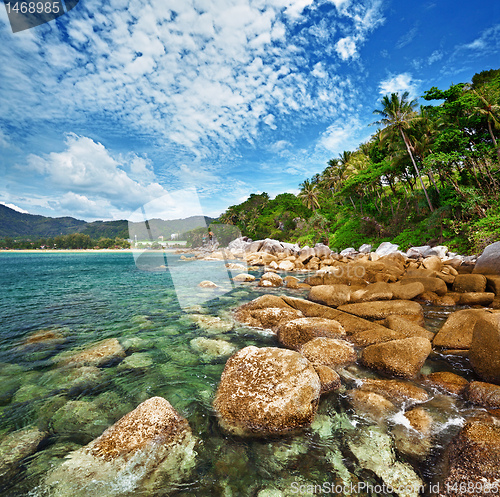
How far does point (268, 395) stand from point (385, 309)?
6747mm

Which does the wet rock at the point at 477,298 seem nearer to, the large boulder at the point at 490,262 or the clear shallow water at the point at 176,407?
the clear shallow water at the point at 176,407

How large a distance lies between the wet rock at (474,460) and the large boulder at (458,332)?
3.49 metres

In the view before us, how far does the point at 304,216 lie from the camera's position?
197ft

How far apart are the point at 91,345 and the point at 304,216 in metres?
56.9

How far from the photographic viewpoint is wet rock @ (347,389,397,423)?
4.14 metres

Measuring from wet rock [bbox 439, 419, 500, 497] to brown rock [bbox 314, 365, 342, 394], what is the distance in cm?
189

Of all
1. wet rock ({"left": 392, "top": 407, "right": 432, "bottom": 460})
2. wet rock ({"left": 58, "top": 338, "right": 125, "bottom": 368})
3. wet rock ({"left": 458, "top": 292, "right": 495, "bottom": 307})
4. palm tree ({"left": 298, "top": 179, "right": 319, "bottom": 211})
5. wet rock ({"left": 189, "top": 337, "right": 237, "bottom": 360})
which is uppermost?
palm tree ({"left": 298, "top": 179, "right": 319, "bottom": 211})

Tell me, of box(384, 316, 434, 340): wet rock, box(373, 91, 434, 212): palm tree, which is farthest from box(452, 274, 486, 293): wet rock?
box(373, 91, 434, 212): palm tree

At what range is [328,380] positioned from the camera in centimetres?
492

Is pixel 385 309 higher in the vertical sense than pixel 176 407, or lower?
lower

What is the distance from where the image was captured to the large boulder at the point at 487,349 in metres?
4.76

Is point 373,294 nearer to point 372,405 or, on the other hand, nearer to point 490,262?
point 372,405

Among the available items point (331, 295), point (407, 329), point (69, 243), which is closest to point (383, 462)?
point (407, 329)

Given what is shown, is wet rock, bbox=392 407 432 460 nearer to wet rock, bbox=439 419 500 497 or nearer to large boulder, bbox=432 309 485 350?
wet rock, bbox=439 419 500 497
